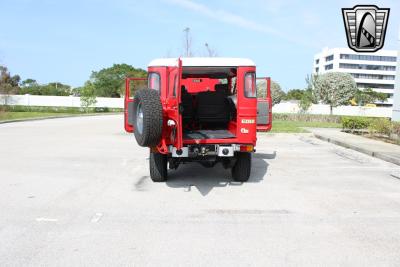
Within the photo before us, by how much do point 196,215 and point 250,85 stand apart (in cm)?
290

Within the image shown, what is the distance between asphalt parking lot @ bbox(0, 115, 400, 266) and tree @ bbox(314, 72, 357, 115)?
144 ft

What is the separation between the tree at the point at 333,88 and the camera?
174ft

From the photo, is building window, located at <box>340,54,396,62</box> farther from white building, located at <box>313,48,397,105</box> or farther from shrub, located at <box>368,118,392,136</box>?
shrub, located at <box>368,118,392,136</box>

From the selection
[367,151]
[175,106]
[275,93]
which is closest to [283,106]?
[275,93]

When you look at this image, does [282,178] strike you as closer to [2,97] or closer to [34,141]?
[34,141]

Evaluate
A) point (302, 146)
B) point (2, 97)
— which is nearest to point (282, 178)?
point (302, 146)

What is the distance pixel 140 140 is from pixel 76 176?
2357mm

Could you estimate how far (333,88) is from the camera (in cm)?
5297

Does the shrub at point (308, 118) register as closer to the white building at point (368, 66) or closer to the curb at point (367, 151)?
the curb at point (367, 151)

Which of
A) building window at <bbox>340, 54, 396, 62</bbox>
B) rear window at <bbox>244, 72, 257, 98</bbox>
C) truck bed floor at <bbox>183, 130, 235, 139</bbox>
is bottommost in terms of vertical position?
truck bed floor at <bbox>183, 130, 235, 139</bbox>

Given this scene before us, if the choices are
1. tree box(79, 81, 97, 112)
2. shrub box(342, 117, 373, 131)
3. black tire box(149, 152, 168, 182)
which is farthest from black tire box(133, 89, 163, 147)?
tree box(79, 81, 97, 112)

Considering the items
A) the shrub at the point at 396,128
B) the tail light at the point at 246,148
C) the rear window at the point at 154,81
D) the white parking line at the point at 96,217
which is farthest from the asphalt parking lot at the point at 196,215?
the shrub at the point at 396,128

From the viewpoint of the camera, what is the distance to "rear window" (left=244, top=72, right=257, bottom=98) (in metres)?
7.94

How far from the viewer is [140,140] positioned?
733cm
